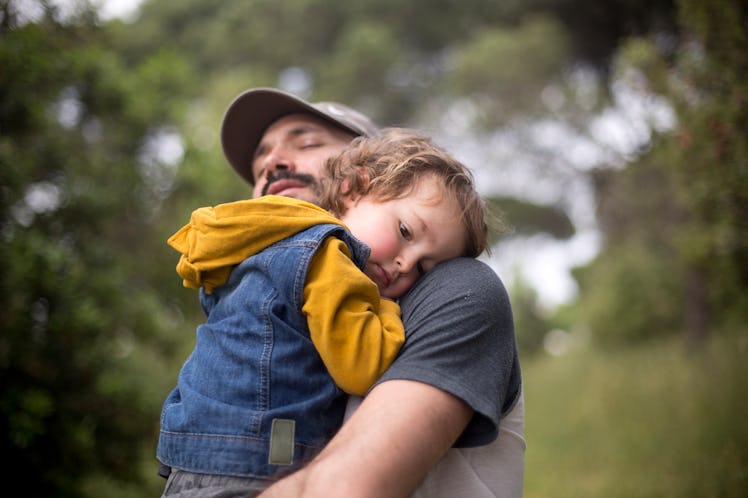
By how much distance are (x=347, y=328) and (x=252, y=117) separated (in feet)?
3.97

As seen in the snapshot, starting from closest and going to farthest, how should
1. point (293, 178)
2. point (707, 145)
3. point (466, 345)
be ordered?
point (466, 345) → point (293, 178) → point (707, 145)

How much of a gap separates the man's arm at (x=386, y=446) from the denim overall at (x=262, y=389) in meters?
0.11

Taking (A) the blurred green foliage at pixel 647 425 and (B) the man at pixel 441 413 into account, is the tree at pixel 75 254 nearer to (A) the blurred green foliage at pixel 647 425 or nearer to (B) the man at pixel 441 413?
(B) the man at pixel 441 413

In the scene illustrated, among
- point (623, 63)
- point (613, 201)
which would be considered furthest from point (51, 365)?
point (613, 201)

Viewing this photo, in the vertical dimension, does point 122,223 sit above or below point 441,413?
above

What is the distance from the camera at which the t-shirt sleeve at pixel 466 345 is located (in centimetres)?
119

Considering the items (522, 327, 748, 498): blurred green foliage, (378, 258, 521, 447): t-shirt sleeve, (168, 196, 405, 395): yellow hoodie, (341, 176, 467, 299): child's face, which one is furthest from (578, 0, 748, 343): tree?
(168, 196, 405, 395): yellow hoodie

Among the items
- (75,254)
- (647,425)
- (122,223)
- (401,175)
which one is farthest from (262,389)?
(647,425)

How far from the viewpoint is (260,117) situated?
88.4 inches

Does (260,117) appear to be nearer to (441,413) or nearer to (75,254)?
(441,413)

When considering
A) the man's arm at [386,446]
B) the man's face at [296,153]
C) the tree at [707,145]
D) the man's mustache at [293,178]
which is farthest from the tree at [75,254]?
the tree at [707,145]

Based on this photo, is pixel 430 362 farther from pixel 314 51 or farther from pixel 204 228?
pixel 314 51

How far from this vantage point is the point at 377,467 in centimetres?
109

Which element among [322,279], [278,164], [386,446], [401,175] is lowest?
[386,446]
